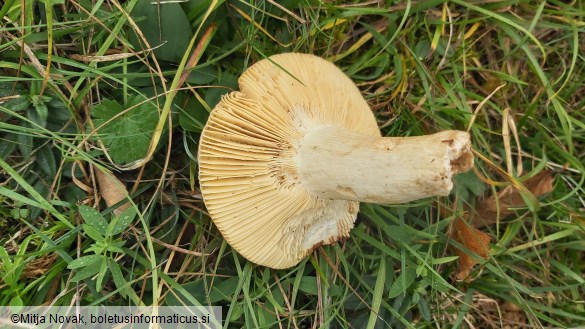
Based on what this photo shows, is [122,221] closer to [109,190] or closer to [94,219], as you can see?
[94,219]

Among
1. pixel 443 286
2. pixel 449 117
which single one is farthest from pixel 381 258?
pixel 449 117

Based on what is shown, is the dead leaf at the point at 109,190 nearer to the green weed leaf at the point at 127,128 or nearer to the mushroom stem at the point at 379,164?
the green weed leaf at the point at 127,128

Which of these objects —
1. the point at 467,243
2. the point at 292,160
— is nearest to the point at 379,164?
the point at 292,160

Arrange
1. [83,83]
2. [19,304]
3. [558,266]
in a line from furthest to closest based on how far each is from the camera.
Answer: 1. [558,266]
2. [83,83]
3. [19,304]

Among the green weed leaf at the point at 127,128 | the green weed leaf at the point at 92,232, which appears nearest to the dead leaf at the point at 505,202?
the green weed leaf at the point at 127,128

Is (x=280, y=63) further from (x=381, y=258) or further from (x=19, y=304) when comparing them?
(x=19, y=304)

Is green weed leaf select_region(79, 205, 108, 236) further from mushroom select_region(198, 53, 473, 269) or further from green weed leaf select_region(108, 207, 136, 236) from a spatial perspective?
mushroom select_region(198, 53, 473, 269)

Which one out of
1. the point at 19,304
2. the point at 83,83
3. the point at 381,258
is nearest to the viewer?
the point at 19,304

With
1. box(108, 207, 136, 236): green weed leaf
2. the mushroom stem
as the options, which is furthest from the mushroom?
box(108, 207, 136, 236): green weed leaf
